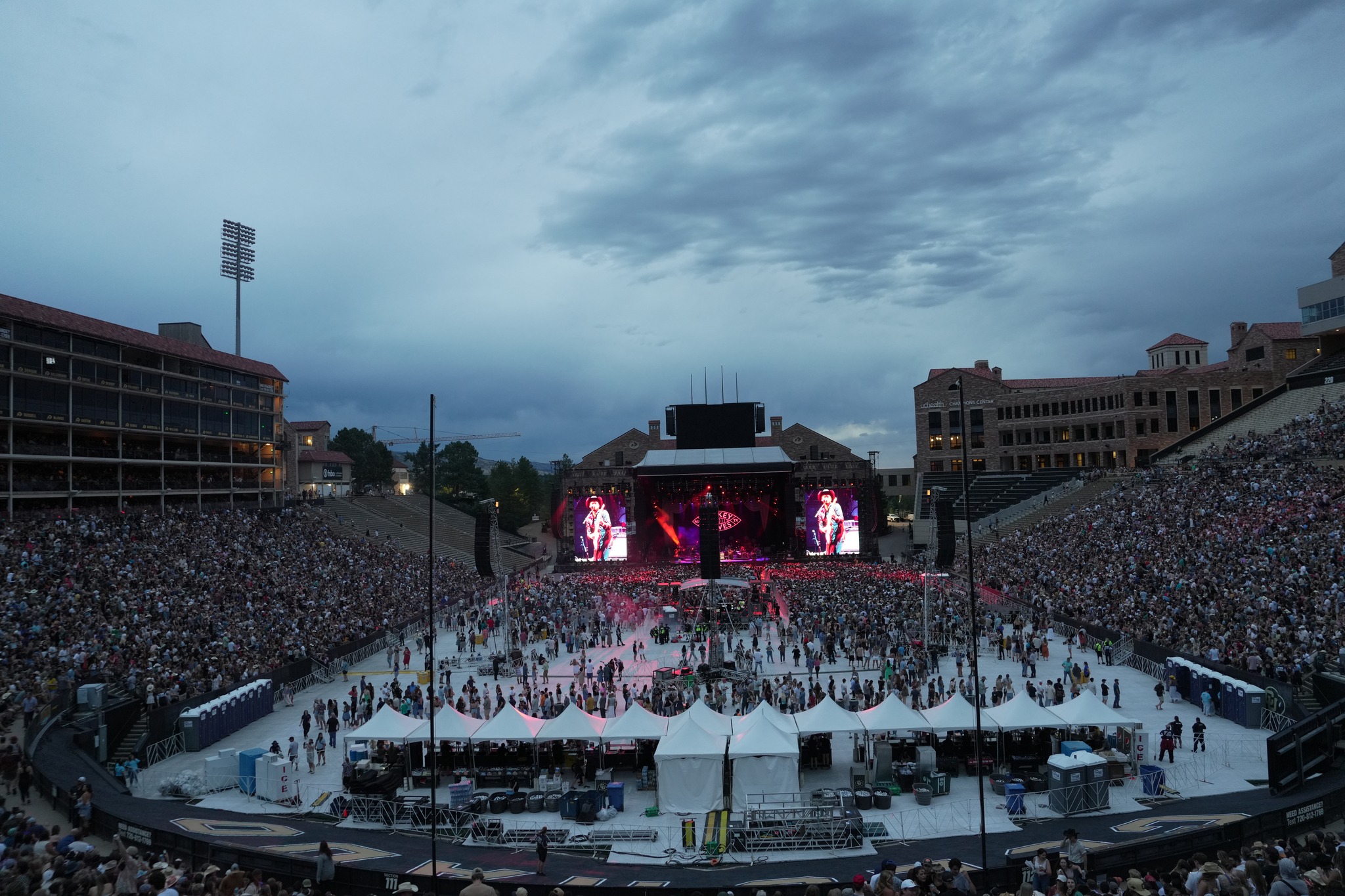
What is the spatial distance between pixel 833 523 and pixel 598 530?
671 inches

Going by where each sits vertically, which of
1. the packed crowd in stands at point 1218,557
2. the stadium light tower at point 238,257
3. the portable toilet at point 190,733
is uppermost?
the stadium light tower at point 238,257

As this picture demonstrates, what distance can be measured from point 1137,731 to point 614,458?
62772mm

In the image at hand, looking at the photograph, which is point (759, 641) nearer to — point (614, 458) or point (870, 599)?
point (870, 599)

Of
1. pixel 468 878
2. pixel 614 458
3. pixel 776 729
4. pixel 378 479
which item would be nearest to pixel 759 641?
pixel 776 729

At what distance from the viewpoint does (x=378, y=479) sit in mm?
98938

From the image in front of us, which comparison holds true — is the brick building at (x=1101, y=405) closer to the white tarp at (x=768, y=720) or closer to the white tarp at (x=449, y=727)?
the white tarp at (x=768, y=720)

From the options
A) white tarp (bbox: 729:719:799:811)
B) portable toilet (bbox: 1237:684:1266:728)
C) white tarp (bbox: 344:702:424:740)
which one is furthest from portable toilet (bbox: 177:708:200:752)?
portable toilet (bbox: 1237:684:1266:728)

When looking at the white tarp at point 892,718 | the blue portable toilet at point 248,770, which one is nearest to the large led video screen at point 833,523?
the white tarp at point 892,718


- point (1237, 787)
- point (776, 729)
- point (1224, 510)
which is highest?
point (1224, 510)

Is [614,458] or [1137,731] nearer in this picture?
[1137,731]

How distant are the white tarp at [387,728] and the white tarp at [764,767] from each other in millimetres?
7648

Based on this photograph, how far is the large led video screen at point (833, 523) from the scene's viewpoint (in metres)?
61.9

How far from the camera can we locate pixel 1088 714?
65.2 feet

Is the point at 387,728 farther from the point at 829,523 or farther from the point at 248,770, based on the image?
the point at 829,523
